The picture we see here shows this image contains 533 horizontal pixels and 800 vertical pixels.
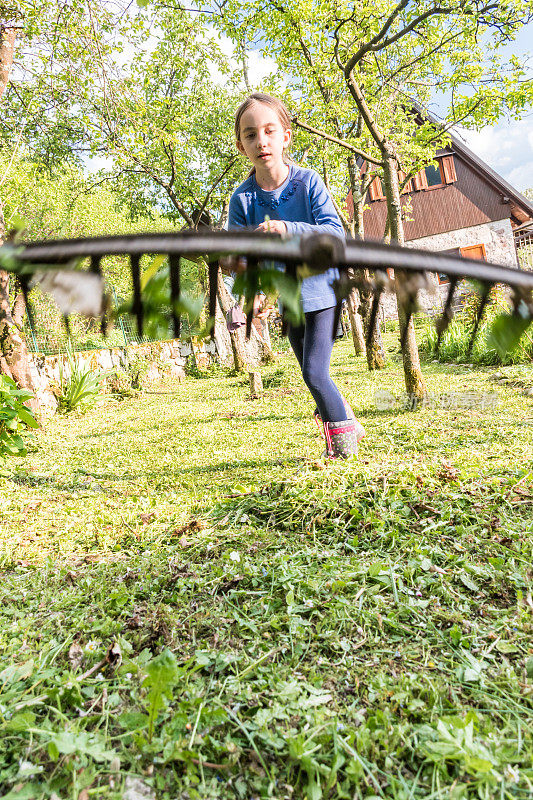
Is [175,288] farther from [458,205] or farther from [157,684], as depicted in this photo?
[458,205]

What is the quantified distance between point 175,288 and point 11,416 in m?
4.22

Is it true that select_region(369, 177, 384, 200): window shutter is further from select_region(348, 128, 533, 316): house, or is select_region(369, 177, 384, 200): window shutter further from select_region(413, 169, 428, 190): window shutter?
select_region(413, 169, 428, 190): window shutter

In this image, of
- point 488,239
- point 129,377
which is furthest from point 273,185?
point 488,239

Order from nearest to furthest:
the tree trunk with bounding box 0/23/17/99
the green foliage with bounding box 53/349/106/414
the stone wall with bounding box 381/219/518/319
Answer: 1. the tree trunk with bounding box 0/23/17/99
2. the green foliage with bounding box 53/349/106/414
3. the stone wall with bounding box 381/219/518/319

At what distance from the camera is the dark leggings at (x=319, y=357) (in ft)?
8.79

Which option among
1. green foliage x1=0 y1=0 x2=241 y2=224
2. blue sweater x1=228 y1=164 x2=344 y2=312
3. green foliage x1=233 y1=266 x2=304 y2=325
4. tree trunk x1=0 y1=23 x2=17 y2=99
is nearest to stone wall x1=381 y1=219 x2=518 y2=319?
green foliage x1=0 y1=0 x2=241 y2=224

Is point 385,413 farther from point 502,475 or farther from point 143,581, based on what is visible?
point 143,581

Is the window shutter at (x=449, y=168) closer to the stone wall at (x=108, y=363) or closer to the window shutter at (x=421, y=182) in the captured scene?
the window shutter at (x=421, y=182)

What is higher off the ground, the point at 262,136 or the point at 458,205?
the point at 458,205

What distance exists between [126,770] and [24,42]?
7826mm

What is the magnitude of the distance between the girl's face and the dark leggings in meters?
0.86

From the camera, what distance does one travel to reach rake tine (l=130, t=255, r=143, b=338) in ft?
1.47

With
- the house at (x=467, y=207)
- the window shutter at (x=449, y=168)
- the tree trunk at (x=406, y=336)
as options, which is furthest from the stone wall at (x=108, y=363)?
the window shutter at (x=449, y=168)

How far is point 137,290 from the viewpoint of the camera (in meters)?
0.47
